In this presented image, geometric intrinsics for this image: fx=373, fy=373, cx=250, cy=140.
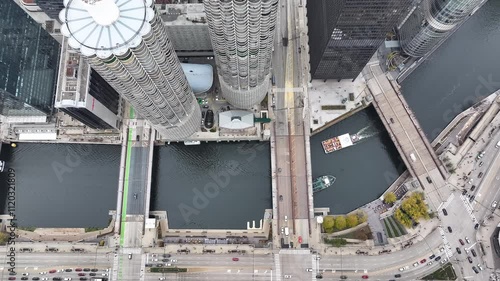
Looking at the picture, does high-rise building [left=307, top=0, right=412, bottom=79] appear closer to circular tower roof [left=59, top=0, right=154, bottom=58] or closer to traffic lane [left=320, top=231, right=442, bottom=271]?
circular tower roof [left=59, top=0, right=154, bottom=58]

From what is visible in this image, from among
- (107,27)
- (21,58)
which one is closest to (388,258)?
(107,27)

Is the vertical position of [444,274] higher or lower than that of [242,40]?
lower

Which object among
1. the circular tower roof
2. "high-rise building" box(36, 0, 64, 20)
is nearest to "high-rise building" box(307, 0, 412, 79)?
the circular tower roof

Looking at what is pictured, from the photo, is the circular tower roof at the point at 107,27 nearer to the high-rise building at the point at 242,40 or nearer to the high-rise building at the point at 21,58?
the high-rise building at the point at 242,40

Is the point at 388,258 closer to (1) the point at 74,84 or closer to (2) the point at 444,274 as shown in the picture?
(2) the point at 444,274

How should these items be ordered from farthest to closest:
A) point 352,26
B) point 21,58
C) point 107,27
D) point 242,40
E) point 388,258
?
point 388,258, point 21,58, point 352,26, point 242,40, point 107,27

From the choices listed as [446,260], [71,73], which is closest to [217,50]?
[71,73]

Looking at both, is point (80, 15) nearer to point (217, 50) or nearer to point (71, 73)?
point (217, 50)
